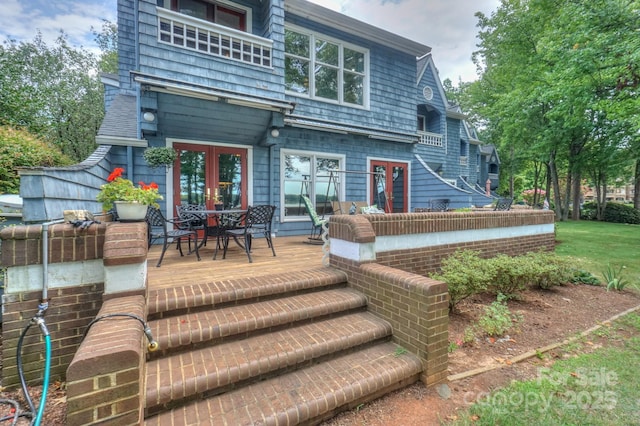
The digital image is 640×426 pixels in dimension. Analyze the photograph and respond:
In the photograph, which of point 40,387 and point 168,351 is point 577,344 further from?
point 40,387

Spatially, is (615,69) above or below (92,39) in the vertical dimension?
below

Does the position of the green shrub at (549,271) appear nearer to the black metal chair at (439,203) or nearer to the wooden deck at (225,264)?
the wooden deck at (225,264)

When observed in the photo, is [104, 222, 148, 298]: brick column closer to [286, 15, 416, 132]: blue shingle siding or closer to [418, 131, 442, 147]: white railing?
[286, 15, 416, 132]: blue shingle siding

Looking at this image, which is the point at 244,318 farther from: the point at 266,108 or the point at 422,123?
the point at 422,123

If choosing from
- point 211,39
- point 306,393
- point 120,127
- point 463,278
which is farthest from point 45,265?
point 211,39

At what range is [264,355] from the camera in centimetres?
216

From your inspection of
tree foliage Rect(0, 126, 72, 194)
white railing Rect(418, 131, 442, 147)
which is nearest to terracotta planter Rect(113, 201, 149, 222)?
tree foliage Rect(0, 126, 72, 194)

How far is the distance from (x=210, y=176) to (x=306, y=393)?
5.40 m

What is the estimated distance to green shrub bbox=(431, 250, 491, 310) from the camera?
3463mm

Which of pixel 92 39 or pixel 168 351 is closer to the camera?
pixel 168 351

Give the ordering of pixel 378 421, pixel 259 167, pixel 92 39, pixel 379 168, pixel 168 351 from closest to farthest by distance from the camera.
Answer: pixel 378 421 → pixel 168 351 → pixel 259 167 → pixel 379 168 → pixel 92 39

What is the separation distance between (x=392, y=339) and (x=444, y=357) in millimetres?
472

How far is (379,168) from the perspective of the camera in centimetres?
887

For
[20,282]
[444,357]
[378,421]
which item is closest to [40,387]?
[20,282]
